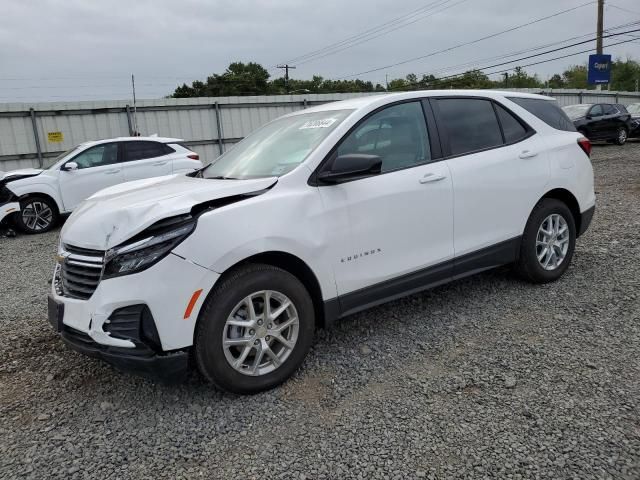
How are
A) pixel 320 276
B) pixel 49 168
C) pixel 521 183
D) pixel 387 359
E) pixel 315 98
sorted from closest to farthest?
pixel 320 276
pixel 387 359
pixel 521 183
pixel 49 168
pixel 315 98

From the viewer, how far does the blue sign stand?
92.0 feet

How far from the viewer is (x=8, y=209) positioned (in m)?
8.50

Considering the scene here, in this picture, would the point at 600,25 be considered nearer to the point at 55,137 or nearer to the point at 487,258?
the point at 55,137

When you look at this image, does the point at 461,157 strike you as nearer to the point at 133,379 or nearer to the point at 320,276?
the point at 320,276

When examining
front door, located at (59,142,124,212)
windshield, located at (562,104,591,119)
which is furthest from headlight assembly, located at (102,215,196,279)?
windshield, located at (562,104,591,119)

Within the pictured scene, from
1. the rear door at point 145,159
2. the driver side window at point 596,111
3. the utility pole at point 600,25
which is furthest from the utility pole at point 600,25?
the rear door at point 145,159

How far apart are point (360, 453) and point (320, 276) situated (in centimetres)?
106

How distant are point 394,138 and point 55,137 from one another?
549 inches

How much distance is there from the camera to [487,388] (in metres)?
2.88

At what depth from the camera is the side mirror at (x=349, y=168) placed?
3.02 metres

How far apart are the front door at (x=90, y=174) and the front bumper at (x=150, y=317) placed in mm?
7142

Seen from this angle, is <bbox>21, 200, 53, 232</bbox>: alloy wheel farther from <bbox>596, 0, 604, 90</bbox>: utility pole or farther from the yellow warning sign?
<bbox>596, 0, 604, 90</bbox>: utility pole

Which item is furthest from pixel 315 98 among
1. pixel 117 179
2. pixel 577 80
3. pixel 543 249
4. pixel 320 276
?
pixel 577 80

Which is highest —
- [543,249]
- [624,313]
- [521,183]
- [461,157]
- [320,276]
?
[461,157]
